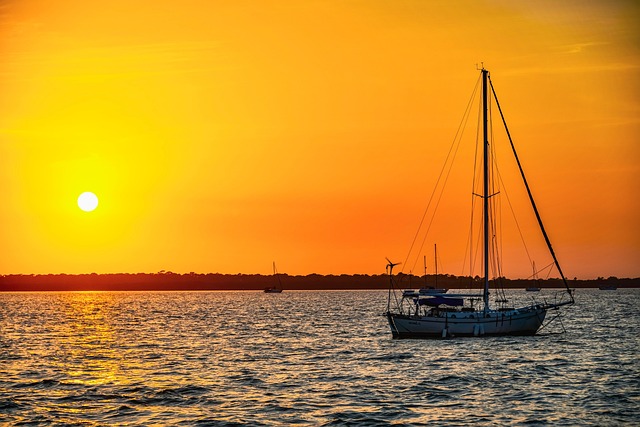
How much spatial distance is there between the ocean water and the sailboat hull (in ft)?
3.36

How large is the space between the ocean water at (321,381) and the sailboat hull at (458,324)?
1025mm

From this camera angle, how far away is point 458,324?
76188 millimetres

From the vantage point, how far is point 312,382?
5091 centimetres

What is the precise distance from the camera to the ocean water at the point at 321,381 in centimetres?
3981

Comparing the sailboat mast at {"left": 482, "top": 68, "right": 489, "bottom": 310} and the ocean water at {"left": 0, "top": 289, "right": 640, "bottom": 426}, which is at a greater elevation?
the sailboat mast at {"left": 482, "top": 68, "right": 489, "bottom": 310}

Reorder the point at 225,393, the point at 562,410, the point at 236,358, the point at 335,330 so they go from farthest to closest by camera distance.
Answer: the point at 335,330 < the point at 236,358 < the point at 225,393 < the point at 562,410

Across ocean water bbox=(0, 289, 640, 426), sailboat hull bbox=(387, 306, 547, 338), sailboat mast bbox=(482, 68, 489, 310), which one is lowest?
ocean water bbox=(0, 289, 640, 426)

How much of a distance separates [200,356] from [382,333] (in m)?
31.2

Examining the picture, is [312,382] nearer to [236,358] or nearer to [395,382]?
[395,382]

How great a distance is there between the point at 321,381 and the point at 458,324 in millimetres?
27557

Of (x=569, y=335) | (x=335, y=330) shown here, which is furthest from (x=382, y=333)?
(x=569, y=335)

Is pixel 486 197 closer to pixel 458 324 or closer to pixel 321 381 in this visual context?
pixel 458 324

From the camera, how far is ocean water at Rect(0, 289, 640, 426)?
39.8 meters

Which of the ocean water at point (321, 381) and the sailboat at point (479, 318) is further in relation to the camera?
the sailboat at point (479, 318)
